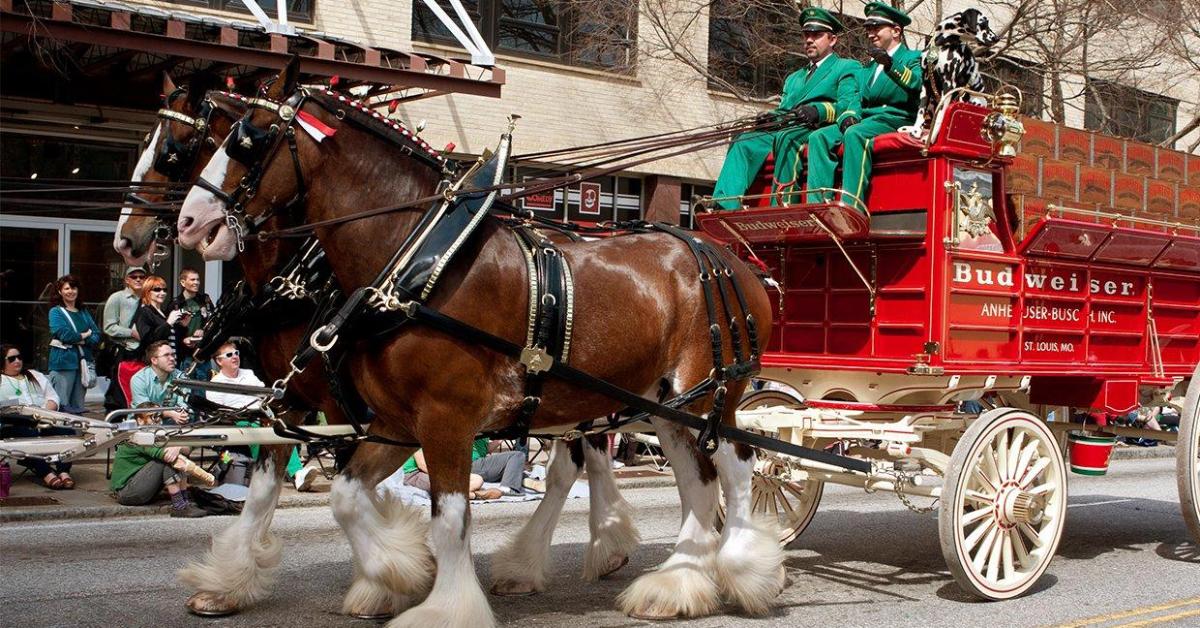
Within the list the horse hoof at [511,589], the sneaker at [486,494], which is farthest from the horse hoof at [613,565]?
the sneaker at [486,494]

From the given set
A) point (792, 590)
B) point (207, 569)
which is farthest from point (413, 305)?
point (792, 590)

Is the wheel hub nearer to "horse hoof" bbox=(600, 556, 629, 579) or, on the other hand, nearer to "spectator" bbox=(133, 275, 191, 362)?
"horse hoof" bbox=(600, 556, 629, 579)

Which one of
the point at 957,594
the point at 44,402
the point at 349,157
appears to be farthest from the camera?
the point at 44,402

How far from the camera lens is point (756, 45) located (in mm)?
18359

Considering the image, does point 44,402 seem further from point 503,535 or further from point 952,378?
point 952,378

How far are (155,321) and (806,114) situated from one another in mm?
6867

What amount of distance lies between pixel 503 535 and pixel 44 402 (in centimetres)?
446

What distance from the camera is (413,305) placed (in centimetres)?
534

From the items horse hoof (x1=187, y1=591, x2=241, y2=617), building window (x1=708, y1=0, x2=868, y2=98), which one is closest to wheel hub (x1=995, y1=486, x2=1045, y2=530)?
horse hoof (x1=187, y1=591, x2=241, y2=617)

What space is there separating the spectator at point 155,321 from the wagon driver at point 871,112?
20.3 ft

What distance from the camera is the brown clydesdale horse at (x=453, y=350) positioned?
17.7 ft

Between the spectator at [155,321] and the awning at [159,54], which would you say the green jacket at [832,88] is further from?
the spectator at [155,321]

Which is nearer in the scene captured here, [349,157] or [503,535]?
[349,157]

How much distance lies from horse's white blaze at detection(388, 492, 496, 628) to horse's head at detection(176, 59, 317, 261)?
60.4 inches
